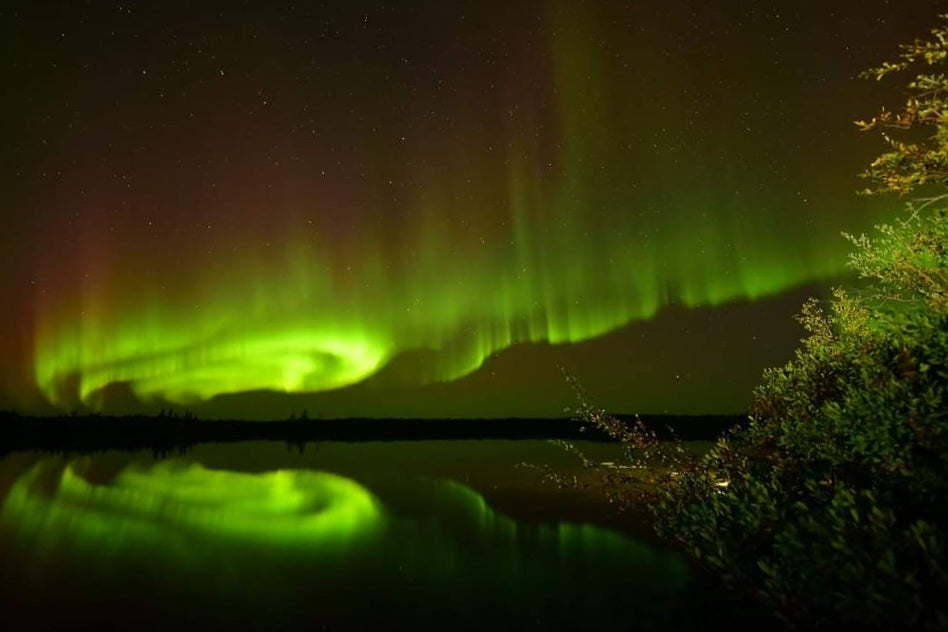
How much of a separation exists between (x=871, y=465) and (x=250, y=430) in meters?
165

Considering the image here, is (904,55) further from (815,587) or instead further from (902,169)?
(815,587)

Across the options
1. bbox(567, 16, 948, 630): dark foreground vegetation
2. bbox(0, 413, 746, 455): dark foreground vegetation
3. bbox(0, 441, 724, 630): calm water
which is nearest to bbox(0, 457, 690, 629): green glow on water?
bbox(0, 441, 724, 630): calm water

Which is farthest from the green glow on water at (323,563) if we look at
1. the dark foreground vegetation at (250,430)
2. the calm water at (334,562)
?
the dark foreground vegetation at (250,430)

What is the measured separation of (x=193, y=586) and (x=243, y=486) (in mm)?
29393

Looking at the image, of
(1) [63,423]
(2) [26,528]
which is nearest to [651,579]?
(2) [26,528]

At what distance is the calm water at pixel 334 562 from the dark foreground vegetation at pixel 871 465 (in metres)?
3.18

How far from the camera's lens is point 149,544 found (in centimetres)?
2338

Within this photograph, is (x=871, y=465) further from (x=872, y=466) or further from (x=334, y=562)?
(x=334, y=562)

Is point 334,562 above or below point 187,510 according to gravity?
below

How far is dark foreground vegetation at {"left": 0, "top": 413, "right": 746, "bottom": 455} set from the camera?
124875 mm

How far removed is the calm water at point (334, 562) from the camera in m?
14.0

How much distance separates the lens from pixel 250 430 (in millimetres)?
164125

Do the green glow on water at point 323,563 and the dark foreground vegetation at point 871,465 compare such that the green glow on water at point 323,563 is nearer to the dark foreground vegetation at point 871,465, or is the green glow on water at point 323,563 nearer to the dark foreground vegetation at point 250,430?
the dark foreground vegetation at point 871,465

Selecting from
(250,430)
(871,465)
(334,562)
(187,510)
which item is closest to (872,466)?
(871,465)
